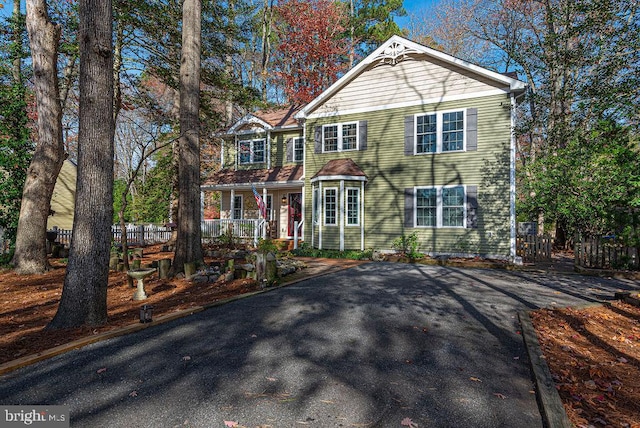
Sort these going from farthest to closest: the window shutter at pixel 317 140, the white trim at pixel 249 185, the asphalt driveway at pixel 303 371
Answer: the white trim at pixel 249 185, the window shutter at pixel 317 140, the asphalt driveway at pixel 303 371

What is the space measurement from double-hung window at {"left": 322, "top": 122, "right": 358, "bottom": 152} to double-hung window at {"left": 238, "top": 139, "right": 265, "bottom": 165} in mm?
4329

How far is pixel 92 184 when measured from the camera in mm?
4621

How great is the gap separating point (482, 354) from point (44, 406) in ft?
14.4

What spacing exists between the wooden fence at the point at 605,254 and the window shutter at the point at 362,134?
8.19 m

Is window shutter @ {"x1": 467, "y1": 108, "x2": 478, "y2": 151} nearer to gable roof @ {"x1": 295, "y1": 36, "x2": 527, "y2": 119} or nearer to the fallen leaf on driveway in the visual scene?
gable roof @ {"x1": 295, "y1": 36, "x2": 527, "y2": 119}

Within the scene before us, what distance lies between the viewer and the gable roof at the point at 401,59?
11.3m

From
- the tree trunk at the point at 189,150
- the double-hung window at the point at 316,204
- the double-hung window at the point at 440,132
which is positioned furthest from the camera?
the double-hung window at the point at 316,204

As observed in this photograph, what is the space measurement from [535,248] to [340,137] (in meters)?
8.76

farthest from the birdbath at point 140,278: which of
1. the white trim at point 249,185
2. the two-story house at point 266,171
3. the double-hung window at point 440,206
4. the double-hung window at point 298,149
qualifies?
the double-hung window at point 298,149

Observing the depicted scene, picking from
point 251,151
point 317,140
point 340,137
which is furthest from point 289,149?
point 340,137

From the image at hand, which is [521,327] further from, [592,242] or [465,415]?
[592,242]

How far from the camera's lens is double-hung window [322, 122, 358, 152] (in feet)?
46.8

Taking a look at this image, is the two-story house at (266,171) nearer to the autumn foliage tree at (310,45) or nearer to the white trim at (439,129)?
the white trim at (439,129)

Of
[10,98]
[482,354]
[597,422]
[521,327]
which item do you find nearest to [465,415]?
[597,422]
